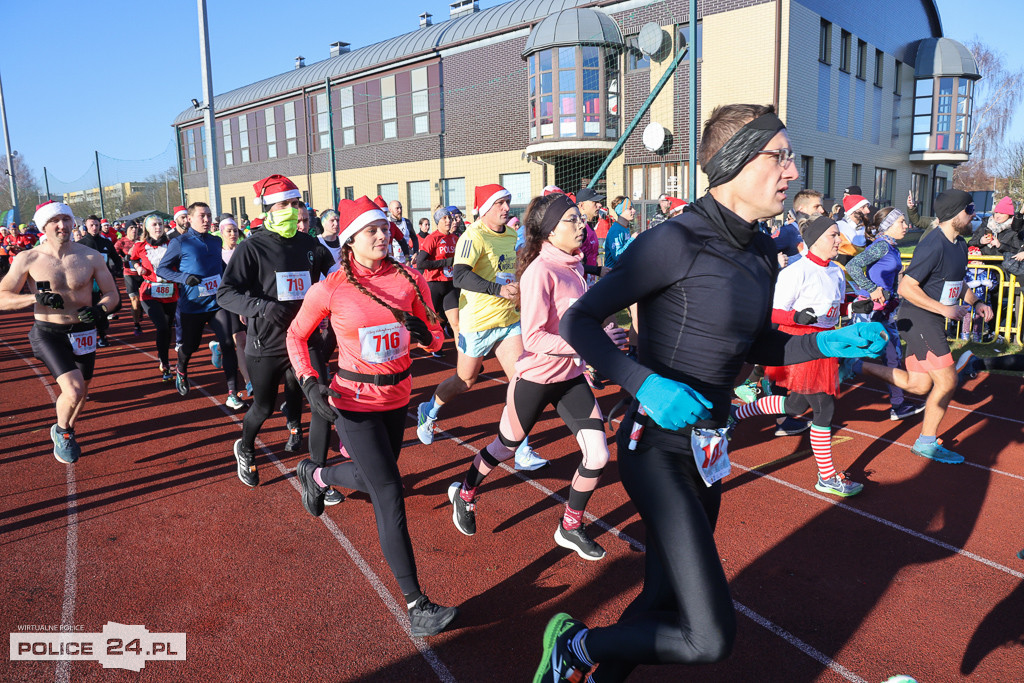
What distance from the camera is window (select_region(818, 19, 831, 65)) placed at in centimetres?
2175

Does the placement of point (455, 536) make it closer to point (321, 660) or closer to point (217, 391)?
point (321, 660)

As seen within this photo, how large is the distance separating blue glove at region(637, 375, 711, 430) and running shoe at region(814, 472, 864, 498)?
3.64 meters

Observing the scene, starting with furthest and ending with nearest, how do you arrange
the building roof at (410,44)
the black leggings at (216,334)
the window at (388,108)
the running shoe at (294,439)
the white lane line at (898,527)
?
the window at (388,108) < the building roof at (410,44) < the black leggings at (216,334) < the running shoe at (294,439) < the white lane line at (898,527)

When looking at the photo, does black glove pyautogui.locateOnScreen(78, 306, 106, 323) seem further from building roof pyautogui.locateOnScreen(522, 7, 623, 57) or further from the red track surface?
building roof pyautogui.locateOnScreen(522, 7, 623, 57)

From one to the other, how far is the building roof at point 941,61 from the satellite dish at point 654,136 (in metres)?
14.5

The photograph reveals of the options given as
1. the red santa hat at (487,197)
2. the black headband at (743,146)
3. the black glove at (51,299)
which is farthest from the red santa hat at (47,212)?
the black headband at (743,146)

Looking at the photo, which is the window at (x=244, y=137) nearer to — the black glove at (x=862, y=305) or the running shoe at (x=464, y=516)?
the black glove at (x=862, y=305)

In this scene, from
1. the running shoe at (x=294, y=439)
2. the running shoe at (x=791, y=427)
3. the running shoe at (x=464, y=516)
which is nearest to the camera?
the running shoe at (x=464, y=516)

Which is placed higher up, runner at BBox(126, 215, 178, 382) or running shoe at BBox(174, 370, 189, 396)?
runner at BBox(126, 215, 178, 382)

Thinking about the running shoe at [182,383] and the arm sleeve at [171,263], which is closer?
the arm sleeve at [171,263]

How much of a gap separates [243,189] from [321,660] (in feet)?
128

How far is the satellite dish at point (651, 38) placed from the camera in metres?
20.6

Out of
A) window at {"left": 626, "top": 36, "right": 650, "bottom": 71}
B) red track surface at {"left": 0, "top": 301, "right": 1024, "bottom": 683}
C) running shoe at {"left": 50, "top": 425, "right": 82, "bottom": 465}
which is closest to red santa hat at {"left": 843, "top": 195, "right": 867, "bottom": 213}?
red track surface at {"left": 0, "top": 301, "right": 1024, "bottom": 683}

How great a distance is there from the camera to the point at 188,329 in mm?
7883
